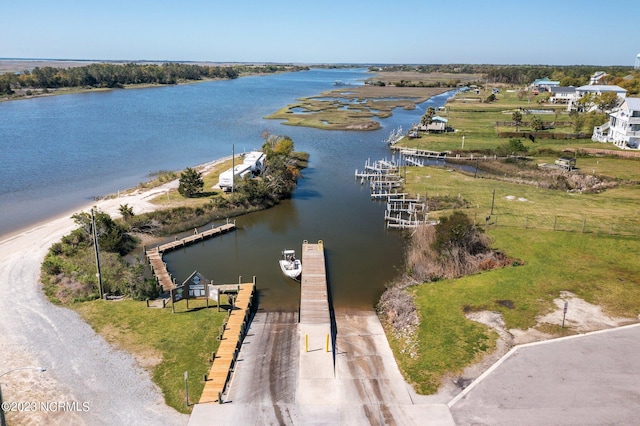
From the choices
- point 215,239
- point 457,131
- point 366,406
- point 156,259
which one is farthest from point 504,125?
point 366,406

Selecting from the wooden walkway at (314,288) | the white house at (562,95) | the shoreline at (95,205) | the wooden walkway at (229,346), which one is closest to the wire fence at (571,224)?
the wooden walkway at (314,288)

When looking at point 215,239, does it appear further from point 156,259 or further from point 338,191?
point 338,191

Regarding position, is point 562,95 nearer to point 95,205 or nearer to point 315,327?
point 95,205

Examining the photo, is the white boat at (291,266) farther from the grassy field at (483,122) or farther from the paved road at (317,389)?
the grassy field at (483,122)

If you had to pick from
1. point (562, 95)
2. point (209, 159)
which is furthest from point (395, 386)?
point (562, 95)

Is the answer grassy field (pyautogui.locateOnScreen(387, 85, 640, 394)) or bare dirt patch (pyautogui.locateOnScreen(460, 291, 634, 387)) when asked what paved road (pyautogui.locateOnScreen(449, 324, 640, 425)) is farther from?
grassy field (pyautogui.locateOnScreen(387, 85, 640, 394))

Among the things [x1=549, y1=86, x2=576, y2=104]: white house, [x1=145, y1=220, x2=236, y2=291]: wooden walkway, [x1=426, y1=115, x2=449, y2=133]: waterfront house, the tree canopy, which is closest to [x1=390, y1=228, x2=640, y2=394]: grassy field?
[x1=145, y1=220, x2=236, y2=291]: wooden walkway

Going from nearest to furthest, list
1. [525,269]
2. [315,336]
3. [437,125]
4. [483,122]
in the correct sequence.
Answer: [315,336] < [525,269] < [437,125] < [483,122]
